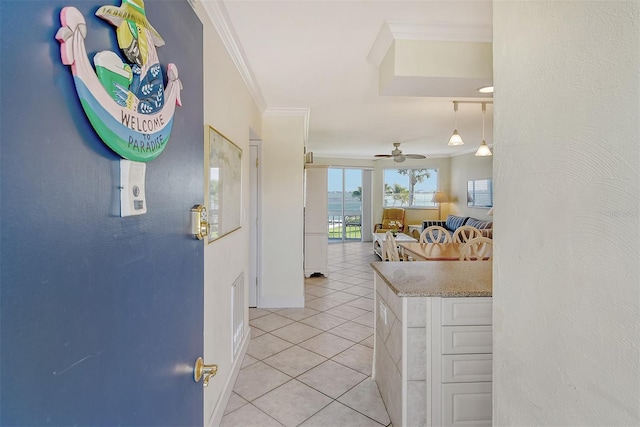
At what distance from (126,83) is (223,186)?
1.59 meters

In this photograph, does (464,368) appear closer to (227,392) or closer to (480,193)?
(227,392)

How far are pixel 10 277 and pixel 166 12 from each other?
631 mm

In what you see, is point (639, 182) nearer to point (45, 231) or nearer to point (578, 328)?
point (578, 328)

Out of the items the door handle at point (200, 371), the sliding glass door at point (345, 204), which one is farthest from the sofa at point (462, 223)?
the door handle at point (200, 371)

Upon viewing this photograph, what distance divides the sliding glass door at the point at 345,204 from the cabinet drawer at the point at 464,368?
7985 mm

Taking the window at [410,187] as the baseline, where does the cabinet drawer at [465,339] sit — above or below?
below

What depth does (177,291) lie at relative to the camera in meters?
0.81

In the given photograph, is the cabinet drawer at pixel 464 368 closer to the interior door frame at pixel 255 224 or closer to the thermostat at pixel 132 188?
the thermostat at pixel 132 188

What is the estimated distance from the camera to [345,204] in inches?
383

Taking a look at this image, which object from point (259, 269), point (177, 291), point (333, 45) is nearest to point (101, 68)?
point (177, 291)

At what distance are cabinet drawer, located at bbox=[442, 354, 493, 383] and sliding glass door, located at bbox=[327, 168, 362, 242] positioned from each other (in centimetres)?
799

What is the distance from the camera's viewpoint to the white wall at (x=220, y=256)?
1782 millimetres

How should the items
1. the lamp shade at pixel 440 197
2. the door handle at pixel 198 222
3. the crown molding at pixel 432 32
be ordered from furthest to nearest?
the lamp shade at pixel 440 197
the crown molding at pixel 432 32
the door handle at pixel 198 222

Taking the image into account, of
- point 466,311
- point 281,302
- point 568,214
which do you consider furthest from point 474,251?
point 568,214
